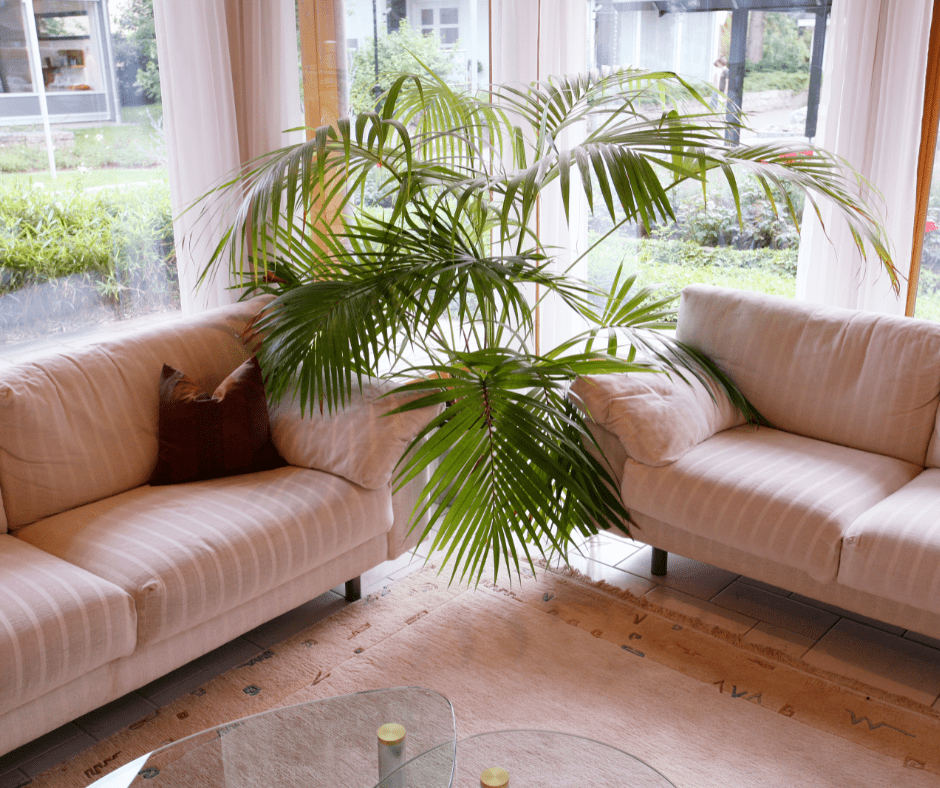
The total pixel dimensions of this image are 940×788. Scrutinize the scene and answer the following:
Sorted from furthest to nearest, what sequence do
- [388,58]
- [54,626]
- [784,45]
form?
[388,58] → [784,45] → [54,626]

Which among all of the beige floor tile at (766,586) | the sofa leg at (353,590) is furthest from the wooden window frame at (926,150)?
the sofa leg at (353,590)

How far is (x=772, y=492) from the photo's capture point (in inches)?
92.0

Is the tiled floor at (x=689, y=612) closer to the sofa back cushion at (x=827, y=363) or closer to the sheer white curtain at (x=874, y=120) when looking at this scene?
the sofa back cushion at (x=827, y=363)

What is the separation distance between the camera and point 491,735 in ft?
5.13

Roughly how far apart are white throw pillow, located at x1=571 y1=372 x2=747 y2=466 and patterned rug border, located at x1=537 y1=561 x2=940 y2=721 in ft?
1.39

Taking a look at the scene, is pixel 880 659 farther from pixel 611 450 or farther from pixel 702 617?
pixel 611 450

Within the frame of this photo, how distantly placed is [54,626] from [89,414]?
2.48 feet

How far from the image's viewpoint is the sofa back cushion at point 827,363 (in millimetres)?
2578

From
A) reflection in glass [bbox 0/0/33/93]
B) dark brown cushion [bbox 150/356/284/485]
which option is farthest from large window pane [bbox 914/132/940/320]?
reflection in glass [bbox 0/0/33/93]

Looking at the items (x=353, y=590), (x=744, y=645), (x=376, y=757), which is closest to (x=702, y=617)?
(x=744, y=645)

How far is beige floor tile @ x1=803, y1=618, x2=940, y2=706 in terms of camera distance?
2.21 metres

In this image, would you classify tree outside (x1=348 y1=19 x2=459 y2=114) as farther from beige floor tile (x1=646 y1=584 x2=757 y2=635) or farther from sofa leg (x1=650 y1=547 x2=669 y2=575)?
beige floor tile (x1=646 y1=584 x2=757 y2=635)

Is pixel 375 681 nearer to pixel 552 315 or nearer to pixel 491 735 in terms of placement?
pixel 491 735

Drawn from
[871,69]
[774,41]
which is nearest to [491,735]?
[871,69]
